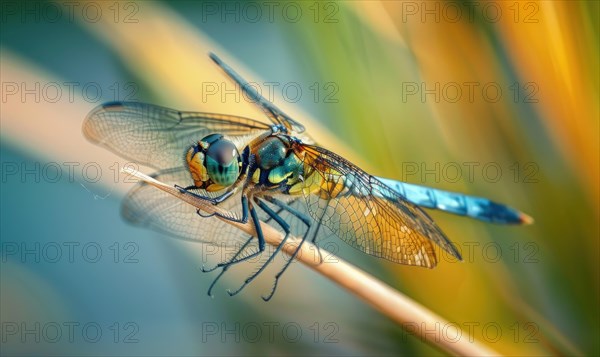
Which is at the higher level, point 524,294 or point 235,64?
point 235,64

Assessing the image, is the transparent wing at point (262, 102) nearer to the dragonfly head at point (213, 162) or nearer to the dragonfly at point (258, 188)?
the dragonfly at point (258, 188)

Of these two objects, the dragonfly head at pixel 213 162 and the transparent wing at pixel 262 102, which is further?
the transparent wing at pixel 262 102

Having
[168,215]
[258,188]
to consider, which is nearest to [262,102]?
[258,188]

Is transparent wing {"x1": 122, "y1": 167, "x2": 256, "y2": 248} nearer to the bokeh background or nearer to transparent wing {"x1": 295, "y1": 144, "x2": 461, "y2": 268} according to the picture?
the bokeh background

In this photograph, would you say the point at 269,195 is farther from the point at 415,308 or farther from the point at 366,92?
the point at 415,308

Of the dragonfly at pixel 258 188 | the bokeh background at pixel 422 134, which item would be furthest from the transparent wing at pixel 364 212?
the bokeh background at pixel 422 134

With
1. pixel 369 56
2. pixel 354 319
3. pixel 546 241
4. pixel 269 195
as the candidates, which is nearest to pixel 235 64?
pixel 369 56

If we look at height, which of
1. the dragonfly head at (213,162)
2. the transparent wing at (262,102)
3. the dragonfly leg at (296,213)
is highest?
the transparent wing at (262,102)
